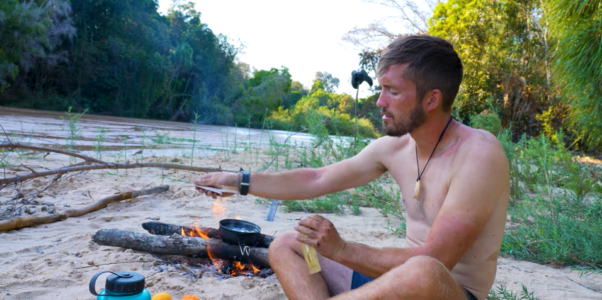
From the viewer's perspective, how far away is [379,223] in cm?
430

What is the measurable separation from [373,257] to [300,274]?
0.51 metres

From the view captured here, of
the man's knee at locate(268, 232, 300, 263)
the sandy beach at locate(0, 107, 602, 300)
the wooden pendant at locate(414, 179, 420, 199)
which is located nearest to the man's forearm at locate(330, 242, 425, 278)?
the wooden pendant at locate(414, 179, 420, 199)

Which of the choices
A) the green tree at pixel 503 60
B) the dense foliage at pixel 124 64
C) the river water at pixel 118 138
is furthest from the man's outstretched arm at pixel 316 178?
the dense foliage at pixel 124 64

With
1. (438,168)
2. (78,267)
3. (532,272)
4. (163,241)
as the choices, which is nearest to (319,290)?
(438,168)

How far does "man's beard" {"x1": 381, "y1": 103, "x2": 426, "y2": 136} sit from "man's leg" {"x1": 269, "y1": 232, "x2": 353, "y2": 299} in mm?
775

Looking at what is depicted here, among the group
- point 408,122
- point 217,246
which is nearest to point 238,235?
point 217,246

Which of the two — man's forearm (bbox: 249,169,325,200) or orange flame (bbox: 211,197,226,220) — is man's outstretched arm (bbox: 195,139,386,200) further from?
orange flame (bbox: 211,197,226,220)

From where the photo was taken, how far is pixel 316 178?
257cm

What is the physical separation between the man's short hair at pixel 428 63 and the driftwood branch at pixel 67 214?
3067 millimetres

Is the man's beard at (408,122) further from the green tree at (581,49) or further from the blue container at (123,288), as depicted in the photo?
the green tree at (581,49)

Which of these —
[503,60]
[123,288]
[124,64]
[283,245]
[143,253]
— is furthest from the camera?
[124,64]

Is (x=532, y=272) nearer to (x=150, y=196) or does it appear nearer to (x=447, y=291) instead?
(x=447, y=291)

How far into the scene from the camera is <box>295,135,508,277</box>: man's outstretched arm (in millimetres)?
1725

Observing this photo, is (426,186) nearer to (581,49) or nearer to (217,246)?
(217,246)
